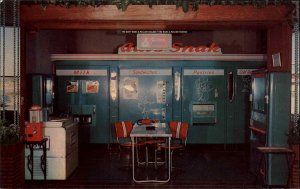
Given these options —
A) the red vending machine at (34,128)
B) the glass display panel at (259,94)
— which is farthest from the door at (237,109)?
the red vending machine at (34,128)

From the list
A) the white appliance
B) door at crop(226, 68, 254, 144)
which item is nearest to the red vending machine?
the white appliance

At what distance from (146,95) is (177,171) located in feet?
12.3

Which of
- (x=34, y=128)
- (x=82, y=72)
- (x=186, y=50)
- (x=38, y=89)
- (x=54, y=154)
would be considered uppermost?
(x=186, y=50)

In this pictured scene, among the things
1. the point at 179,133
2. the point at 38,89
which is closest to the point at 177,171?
the point at 179,133

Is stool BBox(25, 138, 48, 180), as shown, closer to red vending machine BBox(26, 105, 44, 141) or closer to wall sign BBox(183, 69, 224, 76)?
red vending machine BBox(26, 105, 44, 141)

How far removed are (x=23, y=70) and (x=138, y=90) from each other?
4971 mm

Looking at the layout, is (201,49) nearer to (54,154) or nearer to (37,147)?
(54,154)

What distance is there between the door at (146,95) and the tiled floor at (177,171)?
1237 mm

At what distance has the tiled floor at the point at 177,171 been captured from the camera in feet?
25.2

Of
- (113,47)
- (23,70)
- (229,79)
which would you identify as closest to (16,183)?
(23,70)

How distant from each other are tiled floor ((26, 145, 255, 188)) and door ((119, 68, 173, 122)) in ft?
4.06

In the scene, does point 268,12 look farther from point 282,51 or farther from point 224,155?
point 224,155

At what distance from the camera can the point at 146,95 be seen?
1213 centimetres

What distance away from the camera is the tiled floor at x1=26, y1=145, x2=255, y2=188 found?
7684 millimetres
